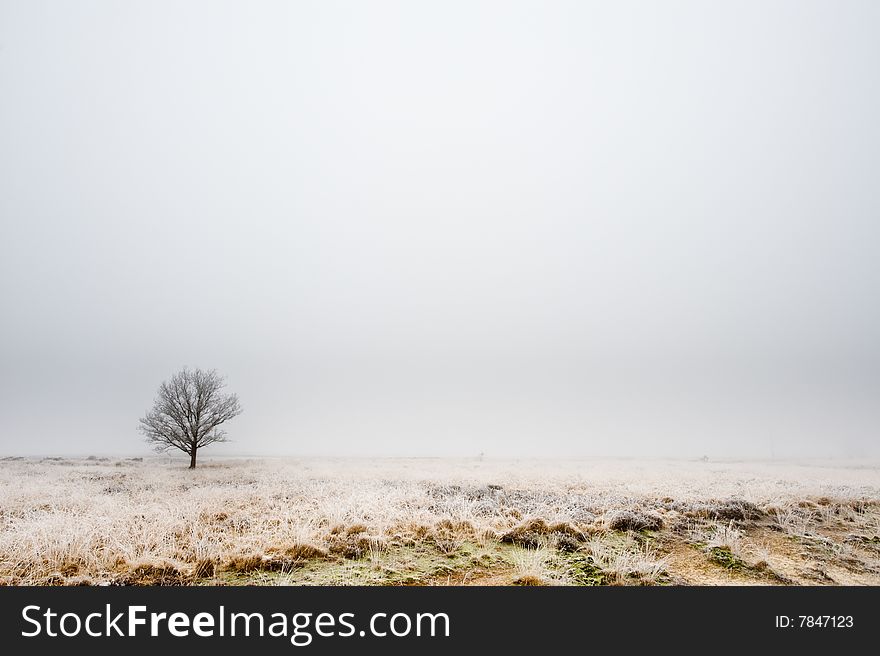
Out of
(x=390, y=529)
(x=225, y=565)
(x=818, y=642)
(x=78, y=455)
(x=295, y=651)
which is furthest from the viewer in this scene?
(x=78, y=455)

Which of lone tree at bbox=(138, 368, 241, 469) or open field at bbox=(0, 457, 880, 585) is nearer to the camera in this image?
open field at bbox=(0, 457, 880, 585)

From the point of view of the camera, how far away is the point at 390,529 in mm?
6621

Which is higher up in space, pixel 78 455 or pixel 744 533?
pixel 744 533

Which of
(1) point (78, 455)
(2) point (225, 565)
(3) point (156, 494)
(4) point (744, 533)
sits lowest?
(1) point (78, 455)

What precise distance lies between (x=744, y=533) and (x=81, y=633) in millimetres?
11020

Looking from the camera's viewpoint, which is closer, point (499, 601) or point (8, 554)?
point (499, 601)

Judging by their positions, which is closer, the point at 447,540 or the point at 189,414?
the point at 447,540

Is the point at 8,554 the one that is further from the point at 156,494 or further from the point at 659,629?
the point at 659,629

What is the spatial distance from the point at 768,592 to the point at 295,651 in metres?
6.21

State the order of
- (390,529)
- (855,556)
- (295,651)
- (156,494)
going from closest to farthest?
(295,651)
(855,556)
(390,529)
(156,494)

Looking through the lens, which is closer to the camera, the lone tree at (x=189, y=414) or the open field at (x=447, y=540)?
the open field at (x=447, y=540)

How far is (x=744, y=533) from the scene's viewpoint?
691cm

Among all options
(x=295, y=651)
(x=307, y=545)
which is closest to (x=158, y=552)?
(x=307, y=545)

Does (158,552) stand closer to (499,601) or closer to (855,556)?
(499,601)
